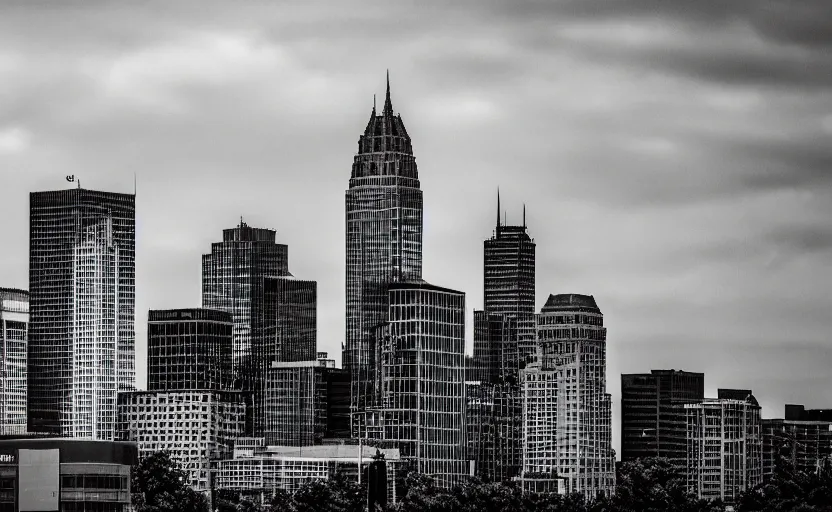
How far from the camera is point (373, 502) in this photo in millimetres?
116688
